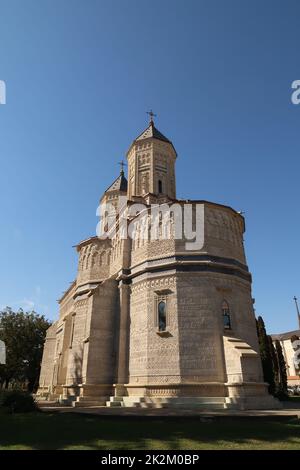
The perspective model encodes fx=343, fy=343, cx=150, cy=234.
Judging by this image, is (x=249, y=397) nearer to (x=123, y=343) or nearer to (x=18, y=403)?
(x=123, y=343)

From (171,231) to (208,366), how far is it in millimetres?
7322

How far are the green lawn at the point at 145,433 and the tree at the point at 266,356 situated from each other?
683 inches

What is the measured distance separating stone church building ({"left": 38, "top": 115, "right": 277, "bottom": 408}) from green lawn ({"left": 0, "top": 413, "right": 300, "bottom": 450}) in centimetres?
524

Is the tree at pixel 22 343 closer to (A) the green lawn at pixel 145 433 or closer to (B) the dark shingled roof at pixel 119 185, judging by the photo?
(B) the dark shingled roof at pixel 119 185

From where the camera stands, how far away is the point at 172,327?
56.4 ft

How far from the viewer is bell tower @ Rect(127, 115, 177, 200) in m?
26.4

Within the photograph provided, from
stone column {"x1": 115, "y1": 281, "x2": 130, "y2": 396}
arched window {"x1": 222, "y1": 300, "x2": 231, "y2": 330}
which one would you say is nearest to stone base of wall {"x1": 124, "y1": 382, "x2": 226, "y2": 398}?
stone column {"x1": 115, "y1": 281, "x2": 130, "y2": 396}

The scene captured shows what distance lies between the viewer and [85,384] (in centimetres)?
1878

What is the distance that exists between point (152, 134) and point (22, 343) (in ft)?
101

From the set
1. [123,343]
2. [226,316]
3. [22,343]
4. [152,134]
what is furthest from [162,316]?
[22,343]

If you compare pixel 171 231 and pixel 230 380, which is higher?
pixel 171 231

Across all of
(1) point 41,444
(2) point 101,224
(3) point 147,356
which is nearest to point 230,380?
(3) point 147,356

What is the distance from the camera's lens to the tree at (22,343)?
42.3 m
